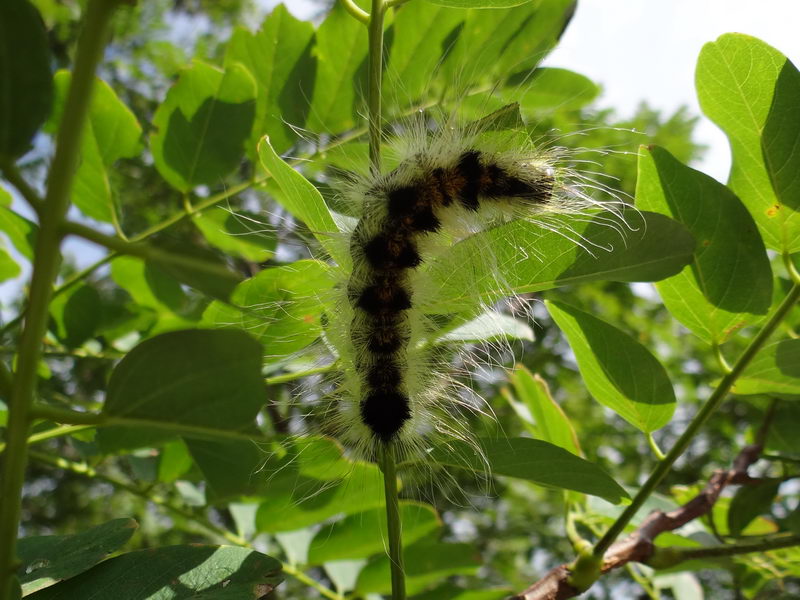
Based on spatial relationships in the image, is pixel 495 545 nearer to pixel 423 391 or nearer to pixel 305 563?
pixel 305 563

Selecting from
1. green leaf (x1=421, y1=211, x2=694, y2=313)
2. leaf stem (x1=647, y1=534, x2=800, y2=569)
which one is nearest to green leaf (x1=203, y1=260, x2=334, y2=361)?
green leaf (x1=421, y1=211, x2=694, y2=313)

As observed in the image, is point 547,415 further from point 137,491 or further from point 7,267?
point 7,267

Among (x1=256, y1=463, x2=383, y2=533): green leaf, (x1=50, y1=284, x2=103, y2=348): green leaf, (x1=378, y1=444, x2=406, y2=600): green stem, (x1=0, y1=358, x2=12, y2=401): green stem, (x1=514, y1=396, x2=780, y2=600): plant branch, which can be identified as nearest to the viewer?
(x1=0, y1=358, x2=12, y2=401): green stem

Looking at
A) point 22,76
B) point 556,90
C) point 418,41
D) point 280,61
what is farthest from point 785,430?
point 22,76

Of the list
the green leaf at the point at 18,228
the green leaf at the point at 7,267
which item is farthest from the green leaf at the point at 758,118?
the green leaf at the point at 7,267

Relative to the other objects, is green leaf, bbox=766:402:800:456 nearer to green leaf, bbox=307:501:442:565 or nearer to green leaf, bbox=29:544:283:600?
green leaf, bbox=307:501:442:565
